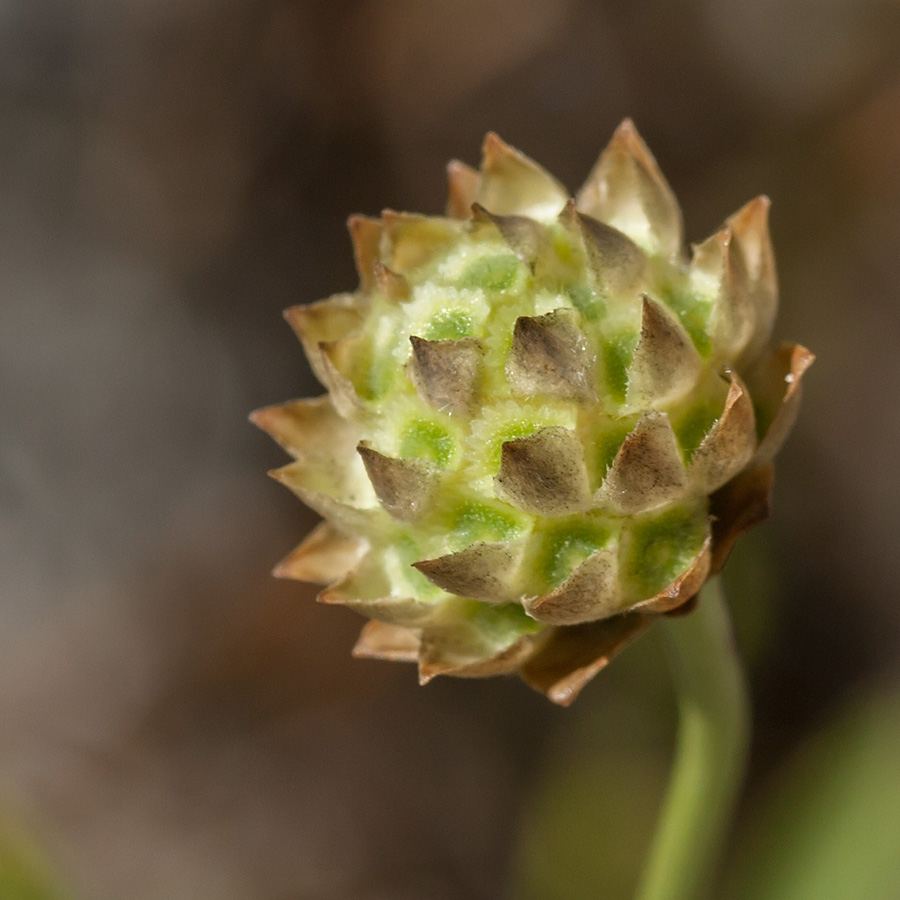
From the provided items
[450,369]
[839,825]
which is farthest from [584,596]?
[839,825]

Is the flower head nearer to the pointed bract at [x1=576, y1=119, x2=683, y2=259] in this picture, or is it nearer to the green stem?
the pointed bract at [x1=576, y1=119, x2=683, y2=259]

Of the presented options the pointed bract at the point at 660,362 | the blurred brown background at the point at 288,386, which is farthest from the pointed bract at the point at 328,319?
the blurred brown background at the point at 288,386

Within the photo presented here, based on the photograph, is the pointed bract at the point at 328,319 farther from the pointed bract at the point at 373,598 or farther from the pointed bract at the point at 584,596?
the pointed bract at the point at 584,596

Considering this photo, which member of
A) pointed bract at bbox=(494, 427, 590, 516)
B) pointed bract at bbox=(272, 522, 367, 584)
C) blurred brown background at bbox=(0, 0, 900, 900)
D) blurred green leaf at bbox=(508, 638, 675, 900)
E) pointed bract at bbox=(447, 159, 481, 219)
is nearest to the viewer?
pointed bract at bbox=(494, 427, 590, 516)

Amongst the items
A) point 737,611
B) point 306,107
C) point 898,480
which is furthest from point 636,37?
point 737,611

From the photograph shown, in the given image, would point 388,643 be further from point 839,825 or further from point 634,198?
point 839,825

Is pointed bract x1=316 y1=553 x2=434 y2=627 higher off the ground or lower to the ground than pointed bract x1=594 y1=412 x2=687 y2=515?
lower

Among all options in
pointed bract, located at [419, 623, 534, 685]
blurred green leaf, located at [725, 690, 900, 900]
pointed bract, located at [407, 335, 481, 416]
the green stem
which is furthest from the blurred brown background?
pointed bract, located at [407, 335, 481, 416]
